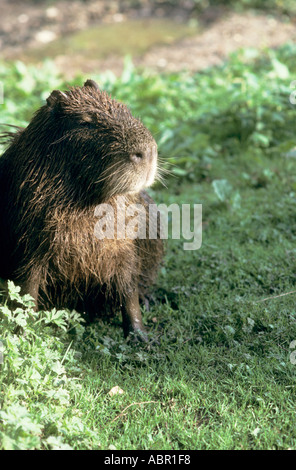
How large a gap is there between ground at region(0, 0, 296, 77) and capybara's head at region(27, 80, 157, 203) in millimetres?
5359

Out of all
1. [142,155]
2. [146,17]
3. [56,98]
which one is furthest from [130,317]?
[146,17]

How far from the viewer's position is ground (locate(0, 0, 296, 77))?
9.04 m

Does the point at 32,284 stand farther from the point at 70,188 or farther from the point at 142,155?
the point at 142,155

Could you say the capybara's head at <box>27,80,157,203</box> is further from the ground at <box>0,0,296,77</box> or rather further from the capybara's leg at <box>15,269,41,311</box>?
the ground at <box>0,0,296,77</box>

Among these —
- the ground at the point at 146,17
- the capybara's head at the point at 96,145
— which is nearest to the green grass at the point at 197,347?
the capybara's head at the point at 96,145

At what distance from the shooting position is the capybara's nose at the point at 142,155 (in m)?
3.30

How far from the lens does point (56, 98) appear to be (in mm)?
3486

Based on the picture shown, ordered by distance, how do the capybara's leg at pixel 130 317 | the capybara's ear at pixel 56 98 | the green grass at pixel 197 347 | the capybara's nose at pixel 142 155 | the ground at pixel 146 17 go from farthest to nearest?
1. the ground at pixel 146 17
2. the capybara's leg at pixel 130 317
3. the capybara's ear at pixel 56 98
4. the capybara's nose at pixel 142 155
5. the green grass at pixel 197 347

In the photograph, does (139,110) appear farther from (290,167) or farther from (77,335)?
(77,335)

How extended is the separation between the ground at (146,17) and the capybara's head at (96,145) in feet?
A: 17.6

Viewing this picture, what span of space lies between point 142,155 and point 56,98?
2.01 ft

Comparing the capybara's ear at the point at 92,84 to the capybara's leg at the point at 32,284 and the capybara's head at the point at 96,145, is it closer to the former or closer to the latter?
the capybara's head at the point at 96,145

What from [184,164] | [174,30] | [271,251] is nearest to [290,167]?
[184,164]
